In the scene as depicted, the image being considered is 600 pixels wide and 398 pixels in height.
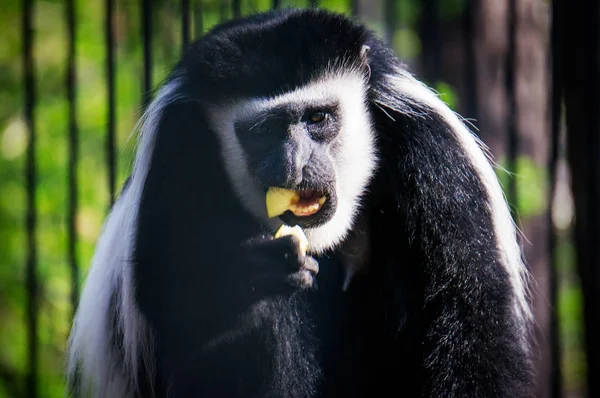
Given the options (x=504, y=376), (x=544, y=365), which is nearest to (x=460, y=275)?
(x=504, y=376)

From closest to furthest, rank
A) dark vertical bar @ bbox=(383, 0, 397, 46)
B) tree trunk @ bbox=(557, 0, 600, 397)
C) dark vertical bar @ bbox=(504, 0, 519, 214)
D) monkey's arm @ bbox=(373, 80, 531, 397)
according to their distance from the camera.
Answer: monkey's arm @ bbox=(373, 80, 531, 397) < tree trunk @ bbox=(557, 0, 600, 397) < dark vertical bar @ bbox=(504, 0, 519, 214) < dark vertical bar @ bbox=(383, 0, 397, 46)

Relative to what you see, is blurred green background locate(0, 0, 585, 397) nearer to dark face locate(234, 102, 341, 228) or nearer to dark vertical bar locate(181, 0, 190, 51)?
dark vertical bar locate(181, 0, 190, 51)

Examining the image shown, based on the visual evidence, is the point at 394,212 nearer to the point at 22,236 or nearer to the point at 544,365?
the point at 544,365

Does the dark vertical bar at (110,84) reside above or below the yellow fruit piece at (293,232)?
above

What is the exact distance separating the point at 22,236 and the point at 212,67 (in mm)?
1844

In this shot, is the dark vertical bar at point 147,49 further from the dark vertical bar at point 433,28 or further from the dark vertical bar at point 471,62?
the dark vertical bar at point 471,62

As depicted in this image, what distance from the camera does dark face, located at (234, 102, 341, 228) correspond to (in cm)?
164

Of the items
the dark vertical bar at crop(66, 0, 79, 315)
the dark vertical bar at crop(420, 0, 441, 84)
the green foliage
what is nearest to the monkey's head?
the dark vertical bar at crop(66, 0, 79, 315)

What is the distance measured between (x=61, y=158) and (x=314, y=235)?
1.69 m

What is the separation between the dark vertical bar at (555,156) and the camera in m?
2.07

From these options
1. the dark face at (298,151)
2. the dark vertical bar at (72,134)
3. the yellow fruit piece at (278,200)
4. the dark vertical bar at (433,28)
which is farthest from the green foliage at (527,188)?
the dark vertical bar at (72,134)

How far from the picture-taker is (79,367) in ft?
7.11

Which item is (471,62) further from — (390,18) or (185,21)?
(185,21)

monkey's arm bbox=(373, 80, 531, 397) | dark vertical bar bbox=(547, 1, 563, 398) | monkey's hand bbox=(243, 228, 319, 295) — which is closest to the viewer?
monkey's hand bbox=(243, 228, 319, 295)
